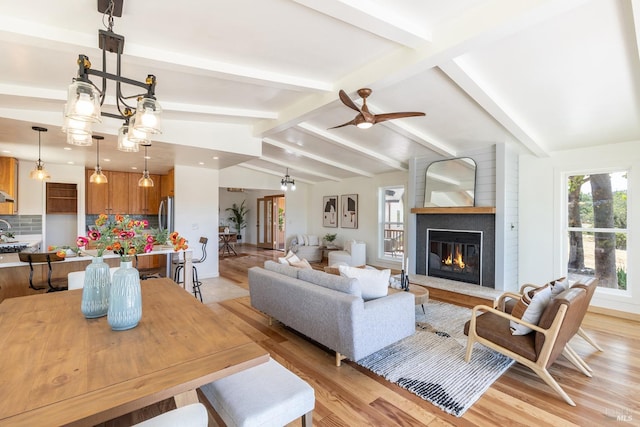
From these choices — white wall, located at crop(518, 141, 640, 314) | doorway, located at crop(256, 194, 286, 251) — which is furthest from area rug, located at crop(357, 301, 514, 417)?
doorway, located at crop(256, 194, 286, 251)

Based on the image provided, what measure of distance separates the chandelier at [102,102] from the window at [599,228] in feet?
19.0

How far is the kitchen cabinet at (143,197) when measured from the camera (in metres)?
6.60

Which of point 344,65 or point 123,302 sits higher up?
point 344,65

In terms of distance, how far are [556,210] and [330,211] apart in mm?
5647

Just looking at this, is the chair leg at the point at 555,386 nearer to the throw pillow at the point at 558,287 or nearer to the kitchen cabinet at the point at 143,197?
the throw pillow at the point at 558,287

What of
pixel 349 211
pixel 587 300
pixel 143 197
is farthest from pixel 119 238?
pixel 349 211

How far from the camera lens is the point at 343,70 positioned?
116 inches

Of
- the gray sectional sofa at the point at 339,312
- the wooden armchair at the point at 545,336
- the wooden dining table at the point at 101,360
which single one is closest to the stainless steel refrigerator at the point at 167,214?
the gray sectional sofa at the point at 339,312

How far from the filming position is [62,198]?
6.07m

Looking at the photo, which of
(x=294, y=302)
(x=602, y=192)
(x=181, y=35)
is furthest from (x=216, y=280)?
(x=602, y=192)

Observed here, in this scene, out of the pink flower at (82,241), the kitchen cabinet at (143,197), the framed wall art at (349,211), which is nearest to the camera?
the pink flower at (82,241)

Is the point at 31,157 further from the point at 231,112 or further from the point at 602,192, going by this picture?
the point at 602,192

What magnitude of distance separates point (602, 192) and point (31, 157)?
9233 mm

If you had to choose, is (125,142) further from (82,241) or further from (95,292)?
(95,292)
